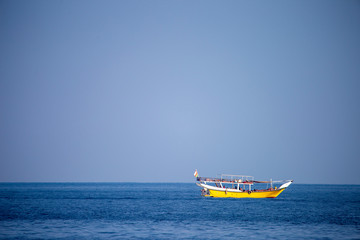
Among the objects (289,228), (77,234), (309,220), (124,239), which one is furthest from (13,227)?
(309,220)

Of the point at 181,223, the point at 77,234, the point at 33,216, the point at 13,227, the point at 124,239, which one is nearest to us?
the point at 124,239

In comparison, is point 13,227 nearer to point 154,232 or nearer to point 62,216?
point 62,216

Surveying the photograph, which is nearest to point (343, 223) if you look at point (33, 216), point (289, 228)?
point (289, 228)

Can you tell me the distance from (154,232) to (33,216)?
77.1ft

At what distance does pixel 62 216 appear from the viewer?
5572 centimetres

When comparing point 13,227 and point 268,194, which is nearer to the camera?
point 13,227

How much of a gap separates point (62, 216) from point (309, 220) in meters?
35.0

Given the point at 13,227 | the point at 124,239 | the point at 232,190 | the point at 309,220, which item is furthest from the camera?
the point at 232,190

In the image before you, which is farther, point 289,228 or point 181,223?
point 181,223

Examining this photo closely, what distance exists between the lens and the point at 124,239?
120 ft

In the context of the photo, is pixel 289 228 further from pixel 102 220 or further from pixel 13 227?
pixel 13 227

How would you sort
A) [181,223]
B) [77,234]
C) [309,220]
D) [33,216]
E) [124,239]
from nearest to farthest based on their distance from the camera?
[124,239]
[77,234]
[181,223]
[309,220]
[33,216]

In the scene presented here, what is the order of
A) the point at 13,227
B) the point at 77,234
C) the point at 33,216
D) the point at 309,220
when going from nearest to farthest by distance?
1. the point at 77,234
2. the point at 13,227
3. the point at 309,220
4. the point at 33,216

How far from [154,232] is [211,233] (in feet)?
20.0
